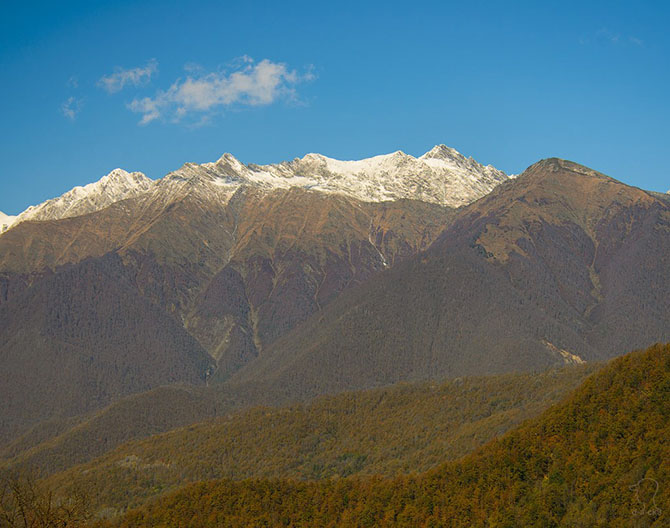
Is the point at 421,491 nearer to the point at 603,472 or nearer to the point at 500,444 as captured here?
the point at 500,444

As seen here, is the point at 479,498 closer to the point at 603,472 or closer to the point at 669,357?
the point at 603,472

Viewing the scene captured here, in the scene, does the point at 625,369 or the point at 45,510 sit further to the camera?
the point at 625,369

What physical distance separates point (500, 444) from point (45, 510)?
430 feet

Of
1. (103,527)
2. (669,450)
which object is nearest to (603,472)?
(669,450)

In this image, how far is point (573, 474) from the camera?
171 m

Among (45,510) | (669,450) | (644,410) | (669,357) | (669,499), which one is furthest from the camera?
(669,357)

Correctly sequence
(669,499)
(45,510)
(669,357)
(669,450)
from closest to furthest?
(45,510) → (669,499) → (669,450) → (669,357)

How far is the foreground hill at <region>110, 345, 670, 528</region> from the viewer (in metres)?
155

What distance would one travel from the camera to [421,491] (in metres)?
195

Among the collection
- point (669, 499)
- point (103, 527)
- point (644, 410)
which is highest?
point (644, 410)

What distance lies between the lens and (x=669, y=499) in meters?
143

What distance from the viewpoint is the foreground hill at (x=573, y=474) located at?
154625 mm

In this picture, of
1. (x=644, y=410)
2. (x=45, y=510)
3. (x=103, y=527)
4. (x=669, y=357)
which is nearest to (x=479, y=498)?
(x=644, y=410)

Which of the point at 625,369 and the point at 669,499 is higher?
the point at 625,369
